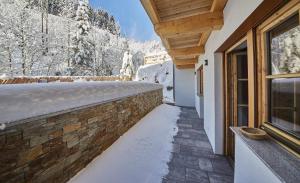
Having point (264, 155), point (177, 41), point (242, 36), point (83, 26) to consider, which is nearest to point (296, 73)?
point (264, 155)

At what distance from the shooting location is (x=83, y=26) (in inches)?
594

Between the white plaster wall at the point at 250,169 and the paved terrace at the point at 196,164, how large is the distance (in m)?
0.87

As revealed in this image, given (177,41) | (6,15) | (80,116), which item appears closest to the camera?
(80,116)

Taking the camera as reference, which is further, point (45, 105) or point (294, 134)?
point (45, 105)

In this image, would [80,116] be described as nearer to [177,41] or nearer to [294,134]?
[294,134]

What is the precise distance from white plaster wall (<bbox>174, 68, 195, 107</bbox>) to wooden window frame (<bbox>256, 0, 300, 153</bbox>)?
774cm

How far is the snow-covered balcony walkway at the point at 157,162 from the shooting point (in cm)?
244

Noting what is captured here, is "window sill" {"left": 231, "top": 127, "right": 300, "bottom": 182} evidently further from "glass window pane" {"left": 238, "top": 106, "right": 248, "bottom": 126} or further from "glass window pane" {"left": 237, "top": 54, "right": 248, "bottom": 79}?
"glass window pane" {"left": 237, "top": 54, "right": 248, "bottom": 79}

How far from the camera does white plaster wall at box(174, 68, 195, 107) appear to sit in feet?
30.9

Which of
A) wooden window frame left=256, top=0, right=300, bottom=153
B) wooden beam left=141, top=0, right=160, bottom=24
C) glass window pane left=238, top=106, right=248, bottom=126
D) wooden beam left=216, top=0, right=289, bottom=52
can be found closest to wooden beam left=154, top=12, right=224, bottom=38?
wooden beam left=141, top=0, right=160, bottom=24

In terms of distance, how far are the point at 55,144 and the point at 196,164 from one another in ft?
7.47

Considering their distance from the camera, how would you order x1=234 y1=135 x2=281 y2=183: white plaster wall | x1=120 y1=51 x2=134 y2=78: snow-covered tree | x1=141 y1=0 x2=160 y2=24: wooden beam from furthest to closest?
x1=120 y1=51 x2=134 y2=78: snow-covered tree, x1=141 y1=0 x2=160 y2=24: wooden beam, x1=234 y1=135 x2=281 y2=183: white plaster wall

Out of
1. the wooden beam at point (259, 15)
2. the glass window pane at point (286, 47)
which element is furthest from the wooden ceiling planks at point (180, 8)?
the glass window pane at point (286, 47)

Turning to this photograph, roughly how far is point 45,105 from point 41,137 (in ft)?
1.13
